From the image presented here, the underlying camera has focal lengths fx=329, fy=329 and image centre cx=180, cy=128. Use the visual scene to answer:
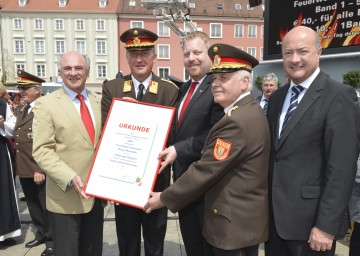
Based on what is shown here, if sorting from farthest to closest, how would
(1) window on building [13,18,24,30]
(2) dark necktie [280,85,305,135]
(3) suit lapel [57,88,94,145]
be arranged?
(1) window on building [13,18,24,30] < (3) suit lapel [57,88,94,145] < (2) dark necktie [280,85,305,135]

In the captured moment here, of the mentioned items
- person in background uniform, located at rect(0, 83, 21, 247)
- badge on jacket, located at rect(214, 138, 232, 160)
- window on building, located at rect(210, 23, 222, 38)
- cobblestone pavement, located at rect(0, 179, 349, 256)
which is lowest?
cobblestone pavement, located at rect(0, 179, 349, 256)

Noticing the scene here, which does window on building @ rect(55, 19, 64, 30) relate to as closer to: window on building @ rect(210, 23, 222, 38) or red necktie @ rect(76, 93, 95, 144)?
window on building @ rect(210, 23, 222, 38)

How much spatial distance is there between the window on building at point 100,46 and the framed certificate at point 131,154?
43183 millimetres

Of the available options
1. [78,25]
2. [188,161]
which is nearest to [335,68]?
[188,161]

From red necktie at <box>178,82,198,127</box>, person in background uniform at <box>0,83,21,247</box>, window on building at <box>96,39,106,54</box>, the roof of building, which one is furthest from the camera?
the roof of building

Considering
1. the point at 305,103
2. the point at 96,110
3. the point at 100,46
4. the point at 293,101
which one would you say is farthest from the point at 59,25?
the point at 305,103

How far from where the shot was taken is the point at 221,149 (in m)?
2.03

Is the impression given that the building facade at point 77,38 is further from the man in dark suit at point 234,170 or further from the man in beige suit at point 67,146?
the man in dark suit at point 234,170

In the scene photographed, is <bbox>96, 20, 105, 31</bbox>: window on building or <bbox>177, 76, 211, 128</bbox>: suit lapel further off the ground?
<bbox>96, 20, 105, 31</bbox>: window on building

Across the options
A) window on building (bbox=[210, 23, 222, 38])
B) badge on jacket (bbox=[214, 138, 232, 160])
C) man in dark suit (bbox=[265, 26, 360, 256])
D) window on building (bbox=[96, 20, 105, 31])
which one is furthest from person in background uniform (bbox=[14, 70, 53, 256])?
window on building (bbox=[210, 23, 222, 38])

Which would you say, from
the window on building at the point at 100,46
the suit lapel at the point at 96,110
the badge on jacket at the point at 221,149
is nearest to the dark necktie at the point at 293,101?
the badge on jacket at the point at 221,149

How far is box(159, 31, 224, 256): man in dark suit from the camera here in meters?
2.54

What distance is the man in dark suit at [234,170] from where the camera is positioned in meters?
2.02

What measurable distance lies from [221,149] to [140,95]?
3.54 ft
